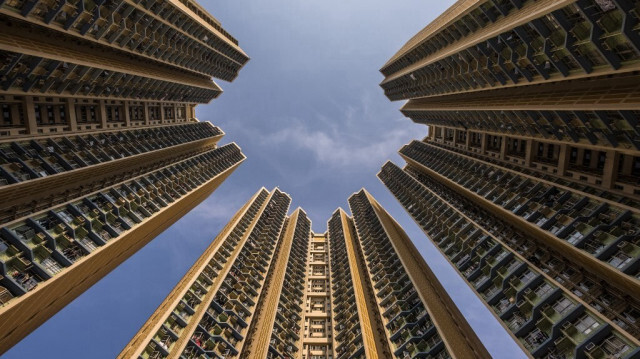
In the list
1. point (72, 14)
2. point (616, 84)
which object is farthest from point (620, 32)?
point (72, 14)

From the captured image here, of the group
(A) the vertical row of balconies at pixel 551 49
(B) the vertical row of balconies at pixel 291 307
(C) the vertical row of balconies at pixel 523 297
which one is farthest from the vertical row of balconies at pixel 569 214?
(B) the vertical row of balconies at pixel 291 307

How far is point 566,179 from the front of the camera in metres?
47.2

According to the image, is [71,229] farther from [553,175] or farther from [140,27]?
[553,175]

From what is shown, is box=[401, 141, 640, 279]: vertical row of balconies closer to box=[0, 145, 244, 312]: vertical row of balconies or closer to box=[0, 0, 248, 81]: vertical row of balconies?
box=[0, 145, 244, 312]: vertical row of balconies

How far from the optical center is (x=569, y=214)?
40.6 meters

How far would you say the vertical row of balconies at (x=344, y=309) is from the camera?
58.4m

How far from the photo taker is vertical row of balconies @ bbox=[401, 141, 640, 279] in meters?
32.7

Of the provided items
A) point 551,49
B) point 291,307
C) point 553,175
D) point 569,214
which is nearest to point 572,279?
point 569,214

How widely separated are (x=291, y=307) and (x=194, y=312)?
28.5 meters

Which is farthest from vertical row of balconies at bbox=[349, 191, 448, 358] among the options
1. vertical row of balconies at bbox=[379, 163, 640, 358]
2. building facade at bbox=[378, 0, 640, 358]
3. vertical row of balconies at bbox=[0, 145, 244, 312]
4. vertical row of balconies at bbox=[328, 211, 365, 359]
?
vertical row of balconies at bbox=[0, 145, 244, 312]

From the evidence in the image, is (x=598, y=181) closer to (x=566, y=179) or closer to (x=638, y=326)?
(x=566, y=179)

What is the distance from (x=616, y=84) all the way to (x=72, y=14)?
60.0 m

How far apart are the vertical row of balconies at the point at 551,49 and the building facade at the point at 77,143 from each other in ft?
167

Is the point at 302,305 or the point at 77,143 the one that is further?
the point at 302,305
